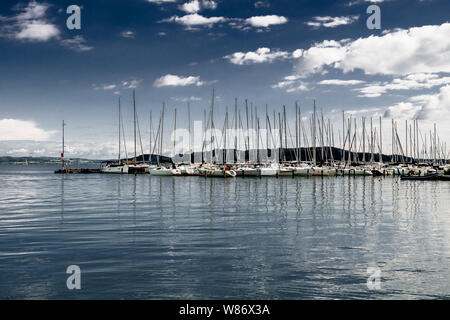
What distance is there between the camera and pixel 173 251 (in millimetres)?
16312

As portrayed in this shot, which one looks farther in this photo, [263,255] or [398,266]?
[263,255]

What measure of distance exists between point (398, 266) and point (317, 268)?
313 cm

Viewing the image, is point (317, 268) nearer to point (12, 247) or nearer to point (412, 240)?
point (412, 240)

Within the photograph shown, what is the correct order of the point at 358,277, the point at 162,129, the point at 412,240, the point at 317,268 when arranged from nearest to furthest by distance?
the point at 358,277
the point at 317,268
the point at 412,240
the point at 162,129

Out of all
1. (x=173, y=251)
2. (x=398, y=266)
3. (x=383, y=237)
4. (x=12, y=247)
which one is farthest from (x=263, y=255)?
(x=12, y=247)

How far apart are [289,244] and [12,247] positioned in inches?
500

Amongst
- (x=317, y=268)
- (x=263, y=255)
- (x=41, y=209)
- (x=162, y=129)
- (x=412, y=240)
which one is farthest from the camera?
(x=162, y=129)

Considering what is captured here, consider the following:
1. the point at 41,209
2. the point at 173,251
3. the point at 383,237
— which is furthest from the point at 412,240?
the point at 41,209

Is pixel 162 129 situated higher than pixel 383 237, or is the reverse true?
pixel 162 129

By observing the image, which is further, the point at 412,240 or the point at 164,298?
the point at 412,240

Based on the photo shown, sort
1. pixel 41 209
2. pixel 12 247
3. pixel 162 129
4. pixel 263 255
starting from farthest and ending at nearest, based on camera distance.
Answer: pixel 162 129 → pixel 41 209 → pixel 12 247 → pixel 263 255
